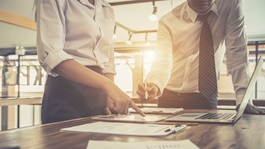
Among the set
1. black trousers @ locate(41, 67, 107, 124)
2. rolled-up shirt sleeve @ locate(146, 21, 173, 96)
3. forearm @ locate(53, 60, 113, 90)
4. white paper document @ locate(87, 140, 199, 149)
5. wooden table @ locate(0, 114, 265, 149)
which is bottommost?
wooden table @ locate(0, 114, 265, 149)

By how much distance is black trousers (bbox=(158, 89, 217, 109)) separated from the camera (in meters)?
1.95

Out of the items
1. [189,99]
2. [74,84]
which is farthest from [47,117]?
[189,99]

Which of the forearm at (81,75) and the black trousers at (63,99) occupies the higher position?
the forearm at (81,75)

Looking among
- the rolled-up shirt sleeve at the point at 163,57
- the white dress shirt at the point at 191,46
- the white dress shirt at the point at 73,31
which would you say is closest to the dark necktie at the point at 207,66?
the white dress shirt at the point at 191,46

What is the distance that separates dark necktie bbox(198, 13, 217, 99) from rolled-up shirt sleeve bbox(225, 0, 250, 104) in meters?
0.13

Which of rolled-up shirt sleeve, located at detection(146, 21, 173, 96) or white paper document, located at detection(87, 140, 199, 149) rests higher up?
rolled-up shirt sleeve, located at detection(146, 21, 173, 96)

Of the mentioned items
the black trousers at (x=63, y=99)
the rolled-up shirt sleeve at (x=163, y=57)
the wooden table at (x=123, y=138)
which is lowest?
the wooden table at (x=123, y=138)

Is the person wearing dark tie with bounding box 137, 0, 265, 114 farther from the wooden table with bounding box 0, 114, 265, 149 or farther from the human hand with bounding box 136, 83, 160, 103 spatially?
the wooden table with bounding box 0, 114, 265, 149

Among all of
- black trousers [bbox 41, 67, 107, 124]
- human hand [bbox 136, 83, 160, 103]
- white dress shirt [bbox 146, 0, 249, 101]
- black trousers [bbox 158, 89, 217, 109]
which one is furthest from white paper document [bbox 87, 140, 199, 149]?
black trousers [bbox 158, 89, 217, 109]

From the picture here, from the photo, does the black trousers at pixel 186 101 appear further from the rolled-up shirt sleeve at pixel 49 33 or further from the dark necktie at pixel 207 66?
the rolled-up shirt sleeve at pixel 49 33

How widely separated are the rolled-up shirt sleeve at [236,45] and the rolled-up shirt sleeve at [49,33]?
1.11m

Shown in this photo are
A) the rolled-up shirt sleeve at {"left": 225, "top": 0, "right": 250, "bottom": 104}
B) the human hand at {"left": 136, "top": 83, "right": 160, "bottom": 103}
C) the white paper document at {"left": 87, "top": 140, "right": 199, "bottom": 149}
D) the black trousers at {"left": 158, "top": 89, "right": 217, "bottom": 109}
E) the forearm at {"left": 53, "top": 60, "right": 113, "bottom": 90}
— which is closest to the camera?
the white paper document at {"left": 87, "top": 140, "right": 199, "bottom": 149}

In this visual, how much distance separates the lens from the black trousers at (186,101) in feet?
6.41

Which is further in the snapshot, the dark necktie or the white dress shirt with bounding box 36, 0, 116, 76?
the dark necktie
